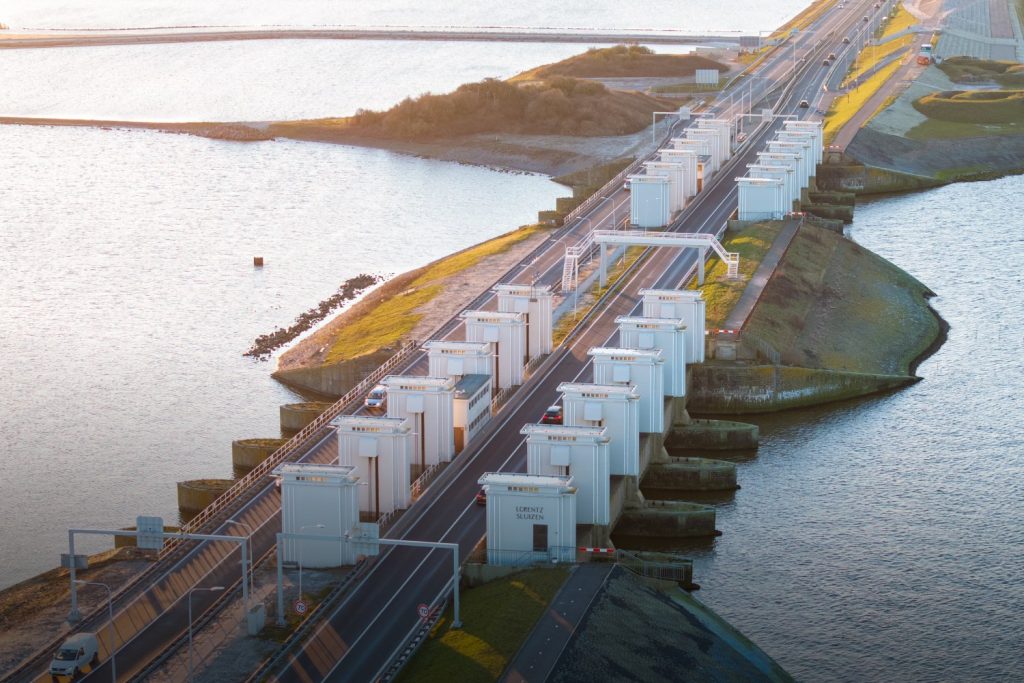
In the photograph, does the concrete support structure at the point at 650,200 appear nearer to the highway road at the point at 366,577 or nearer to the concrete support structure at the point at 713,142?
the concrete support structure at the point at 713,142

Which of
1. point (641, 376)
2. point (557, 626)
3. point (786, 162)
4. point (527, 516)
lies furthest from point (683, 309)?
point (786, 162)

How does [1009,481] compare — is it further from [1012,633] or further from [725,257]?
[725,257]

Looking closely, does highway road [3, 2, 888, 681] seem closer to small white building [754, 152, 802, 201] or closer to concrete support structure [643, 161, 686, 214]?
concrete support structure [643, 161, 686, 214]

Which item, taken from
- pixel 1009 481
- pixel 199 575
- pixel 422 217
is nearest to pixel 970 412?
pixel 1009 481

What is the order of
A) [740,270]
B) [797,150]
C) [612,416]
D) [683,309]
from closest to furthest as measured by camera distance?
[612,416]
[683,309]
[740,270]
[797,150]

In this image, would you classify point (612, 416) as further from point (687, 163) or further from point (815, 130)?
point (815, 130)

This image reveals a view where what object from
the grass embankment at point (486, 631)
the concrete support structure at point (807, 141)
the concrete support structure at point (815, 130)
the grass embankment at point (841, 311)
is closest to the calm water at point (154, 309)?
the grass embankment at point (486, 631)

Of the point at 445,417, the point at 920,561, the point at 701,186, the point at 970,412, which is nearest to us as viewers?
the point at 920,561

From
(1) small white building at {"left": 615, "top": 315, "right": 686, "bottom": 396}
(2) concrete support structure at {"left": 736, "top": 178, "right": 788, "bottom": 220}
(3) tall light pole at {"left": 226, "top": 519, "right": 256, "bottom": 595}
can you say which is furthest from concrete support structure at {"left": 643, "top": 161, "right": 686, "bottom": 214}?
(3) tall light pole at {"left": 226, "top": 519, "right": 256, "bottom": 595}
